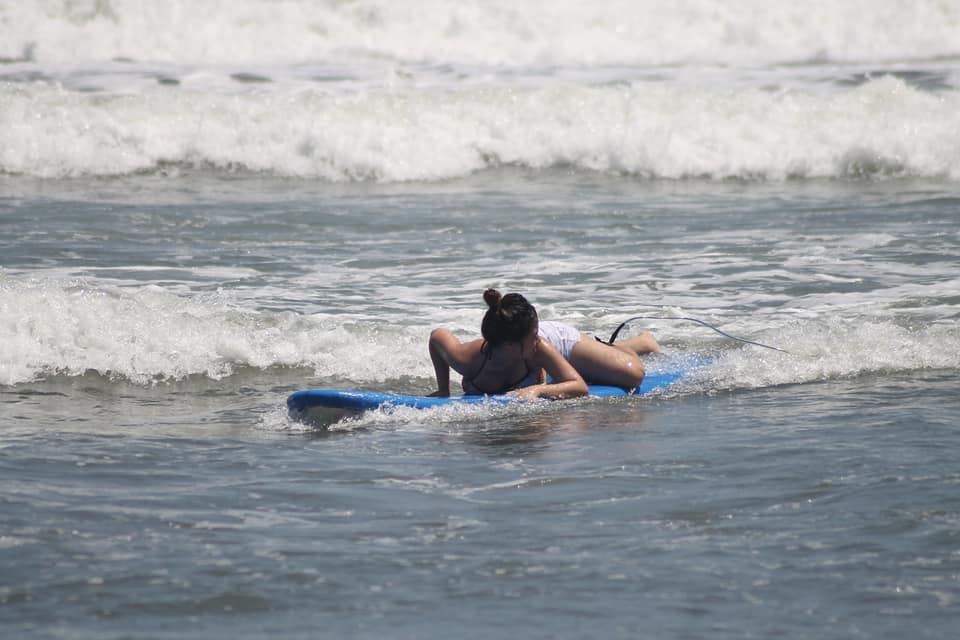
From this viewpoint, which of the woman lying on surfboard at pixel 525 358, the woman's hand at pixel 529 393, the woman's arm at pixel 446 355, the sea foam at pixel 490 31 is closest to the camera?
the woman lying on surfboard at pixel 525 358

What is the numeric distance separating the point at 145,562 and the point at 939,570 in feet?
8.74

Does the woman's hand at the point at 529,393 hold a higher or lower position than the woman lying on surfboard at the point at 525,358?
lower

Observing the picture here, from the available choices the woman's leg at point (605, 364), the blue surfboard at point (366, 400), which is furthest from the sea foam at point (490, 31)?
the blue surfboard at point (366, 400)

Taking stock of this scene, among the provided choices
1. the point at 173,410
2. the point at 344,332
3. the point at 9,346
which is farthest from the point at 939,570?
the point at 9,346

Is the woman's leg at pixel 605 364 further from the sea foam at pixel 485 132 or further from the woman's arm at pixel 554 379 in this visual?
the sea foam at pixel 485 132

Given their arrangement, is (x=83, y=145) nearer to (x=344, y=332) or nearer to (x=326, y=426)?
(x=344, y=332)

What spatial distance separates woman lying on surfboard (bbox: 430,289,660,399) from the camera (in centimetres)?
691

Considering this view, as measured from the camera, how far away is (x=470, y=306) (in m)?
9.88

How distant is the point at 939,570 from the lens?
172 inches

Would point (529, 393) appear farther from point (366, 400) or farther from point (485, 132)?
point (485, 132)

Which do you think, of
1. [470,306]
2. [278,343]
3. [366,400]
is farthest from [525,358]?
[470,306]

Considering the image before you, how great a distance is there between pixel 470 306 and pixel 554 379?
280 centimetres

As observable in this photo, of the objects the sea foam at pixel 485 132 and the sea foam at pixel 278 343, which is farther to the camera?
the sea foam at pixel 485 132

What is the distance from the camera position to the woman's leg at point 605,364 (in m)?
7.34
